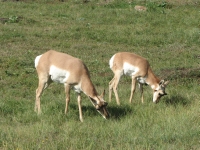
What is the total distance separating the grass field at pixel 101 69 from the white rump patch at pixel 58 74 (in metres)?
0.58

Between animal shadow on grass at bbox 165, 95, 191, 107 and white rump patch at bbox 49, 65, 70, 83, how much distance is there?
2.55 m

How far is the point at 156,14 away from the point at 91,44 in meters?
6.46

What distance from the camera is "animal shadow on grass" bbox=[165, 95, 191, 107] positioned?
10742 mm

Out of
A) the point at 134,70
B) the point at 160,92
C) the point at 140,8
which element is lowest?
the point at 160,92

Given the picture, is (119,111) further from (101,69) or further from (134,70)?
(101,69)

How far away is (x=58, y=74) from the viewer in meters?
10.0

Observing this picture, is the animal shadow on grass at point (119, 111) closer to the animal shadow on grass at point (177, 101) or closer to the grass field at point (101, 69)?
the grass field at point (101, 69)

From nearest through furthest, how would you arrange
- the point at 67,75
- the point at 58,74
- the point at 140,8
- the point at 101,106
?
the point at 101,106, the point at 67,75, the point at 58,74, the point at 140,8

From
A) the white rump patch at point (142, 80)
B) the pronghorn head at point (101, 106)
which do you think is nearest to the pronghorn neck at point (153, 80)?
the white rump patch at point (142, 80)

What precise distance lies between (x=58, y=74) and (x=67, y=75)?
262mm

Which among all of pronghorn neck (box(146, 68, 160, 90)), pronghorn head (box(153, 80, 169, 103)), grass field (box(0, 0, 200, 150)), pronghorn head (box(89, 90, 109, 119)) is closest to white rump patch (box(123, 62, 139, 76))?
pronghorn neck (box(146, 68, 160, 90))

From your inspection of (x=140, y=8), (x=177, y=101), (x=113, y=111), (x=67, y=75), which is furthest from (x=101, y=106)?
(x=140, y=8)

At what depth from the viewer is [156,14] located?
23562 mm

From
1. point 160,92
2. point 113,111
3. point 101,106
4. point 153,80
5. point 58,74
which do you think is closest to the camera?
point 101,106
